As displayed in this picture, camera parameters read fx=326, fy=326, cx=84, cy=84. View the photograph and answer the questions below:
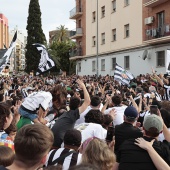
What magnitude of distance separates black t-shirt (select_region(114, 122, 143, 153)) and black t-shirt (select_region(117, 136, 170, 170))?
920 millimetres

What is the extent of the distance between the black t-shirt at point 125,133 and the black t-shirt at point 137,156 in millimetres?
920

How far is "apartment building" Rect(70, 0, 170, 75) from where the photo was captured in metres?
25.3

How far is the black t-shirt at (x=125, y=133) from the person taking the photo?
4.93 m

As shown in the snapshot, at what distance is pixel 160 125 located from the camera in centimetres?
403

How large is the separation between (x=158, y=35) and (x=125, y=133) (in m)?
20.4

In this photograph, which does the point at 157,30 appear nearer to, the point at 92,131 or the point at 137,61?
the point at 137,61

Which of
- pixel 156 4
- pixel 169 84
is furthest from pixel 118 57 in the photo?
pixel 169 84

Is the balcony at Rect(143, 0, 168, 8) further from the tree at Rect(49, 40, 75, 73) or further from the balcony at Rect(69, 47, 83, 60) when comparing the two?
the tree at Rect(49, 40, 75, 73)

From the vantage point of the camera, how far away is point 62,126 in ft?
16.3

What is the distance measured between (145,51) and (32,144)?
24625mm

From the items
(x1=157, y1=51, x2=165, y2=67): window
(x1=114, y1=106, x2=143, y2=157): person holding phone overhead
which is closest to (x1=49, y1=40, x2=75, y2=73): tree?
(x1=157, y1=51, x2=165, y2=67): window

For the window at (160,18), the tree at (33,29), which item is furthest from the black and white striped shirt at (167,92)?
the tree at (33,29)

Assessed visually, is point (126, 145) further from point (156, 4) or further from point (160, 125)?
point (156, 4)

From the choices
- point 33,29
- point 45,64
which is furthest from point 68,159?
point 33,29
